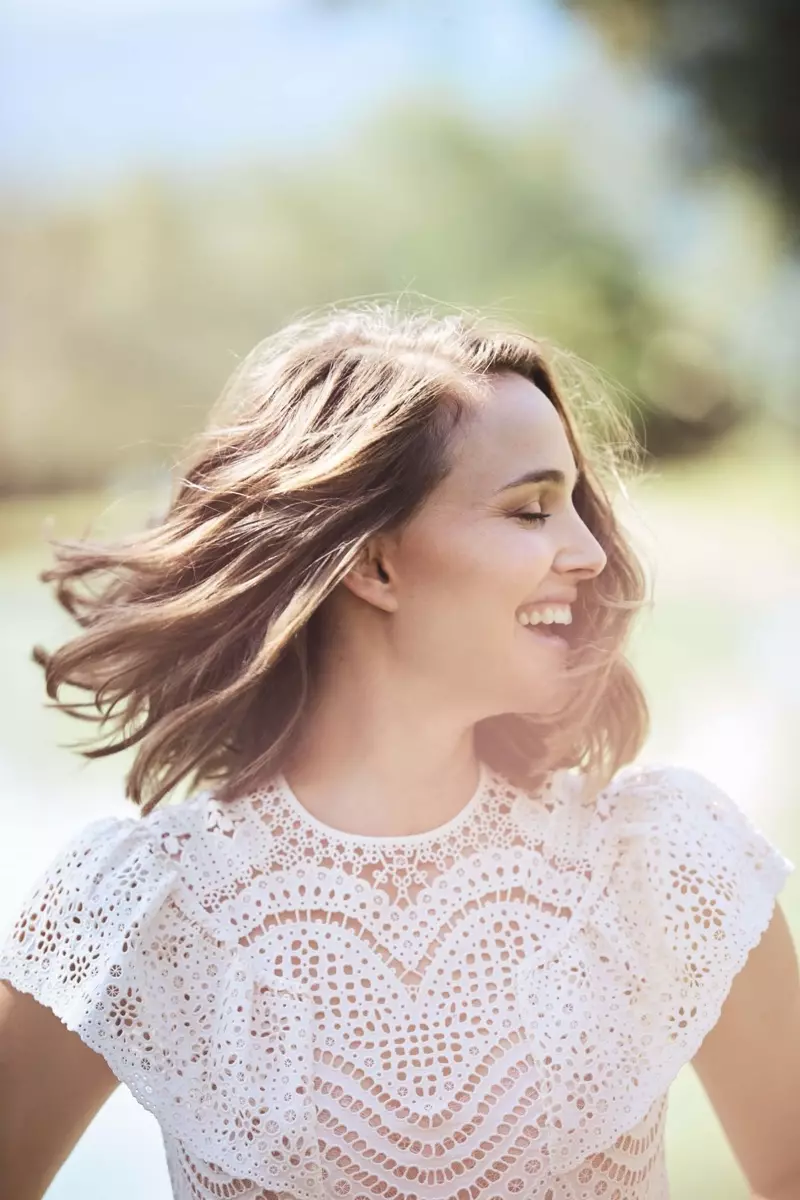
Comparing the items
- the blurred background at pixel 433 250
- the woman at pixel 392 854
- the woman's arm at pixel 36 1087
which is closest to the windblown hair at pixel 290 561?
the woman at pixel 392 854

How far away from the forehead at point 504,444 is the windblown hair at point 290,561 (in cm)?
1

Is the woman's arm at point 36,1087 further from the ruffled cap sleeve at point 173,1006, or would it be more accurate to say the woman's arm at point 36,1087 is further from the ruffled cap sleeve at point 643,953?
the ruffled cap sleeve at point 643,953

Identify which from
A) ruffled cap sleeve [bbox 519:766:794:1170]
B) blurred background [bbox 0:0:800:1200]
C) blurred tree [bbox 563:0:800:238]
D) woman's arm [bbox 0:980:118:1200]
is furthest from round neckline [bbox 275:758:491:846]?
blurred tree [bbox 563:0:800:238]

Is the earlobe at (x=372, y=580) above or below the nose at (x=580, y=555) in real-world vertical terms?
below

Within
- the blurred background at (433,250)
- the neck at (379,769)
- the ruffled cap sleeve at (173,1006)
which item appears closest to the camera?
the ruffled cap sleeve at (173,1006)

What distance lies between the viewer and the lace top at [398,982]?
2.42 ft

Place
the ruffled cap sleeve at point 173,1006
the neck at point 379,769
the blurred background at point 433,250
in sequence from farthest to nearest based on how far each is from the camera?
the blurred background at point 433,250
the neck at point 379,769
the ruffled cap sleeve at point 173,1006

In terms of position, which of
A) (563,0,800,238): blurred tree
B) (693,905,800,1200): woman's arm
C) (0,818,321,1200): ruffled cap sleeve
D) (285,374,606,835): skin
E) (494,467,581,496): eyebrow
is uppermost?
(563,0,800,238): blurred tree

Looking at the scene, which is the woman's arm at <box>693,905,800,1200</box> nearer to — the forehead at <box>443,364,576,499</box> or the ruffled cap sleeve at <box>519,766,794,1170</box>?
the ruffled cap sleeve at <box>519,766,794,1170</box>

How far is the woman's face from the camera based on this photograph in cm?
80

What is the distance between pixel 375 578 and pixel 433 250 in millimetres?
709

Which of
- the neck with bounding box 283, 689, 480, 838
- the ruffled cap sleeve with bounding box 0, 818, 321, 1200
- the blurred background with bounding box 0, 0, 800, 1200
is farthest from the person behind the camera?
the blurred background with bounding box 0, 0, 800, 1200

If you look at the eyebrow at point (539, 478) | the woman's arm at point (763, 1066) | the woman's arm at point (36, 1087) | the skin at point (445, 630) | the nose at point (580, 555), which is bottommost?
the woman's arm at point (36, 1087)

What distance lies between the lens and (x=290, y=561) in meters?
0.82
